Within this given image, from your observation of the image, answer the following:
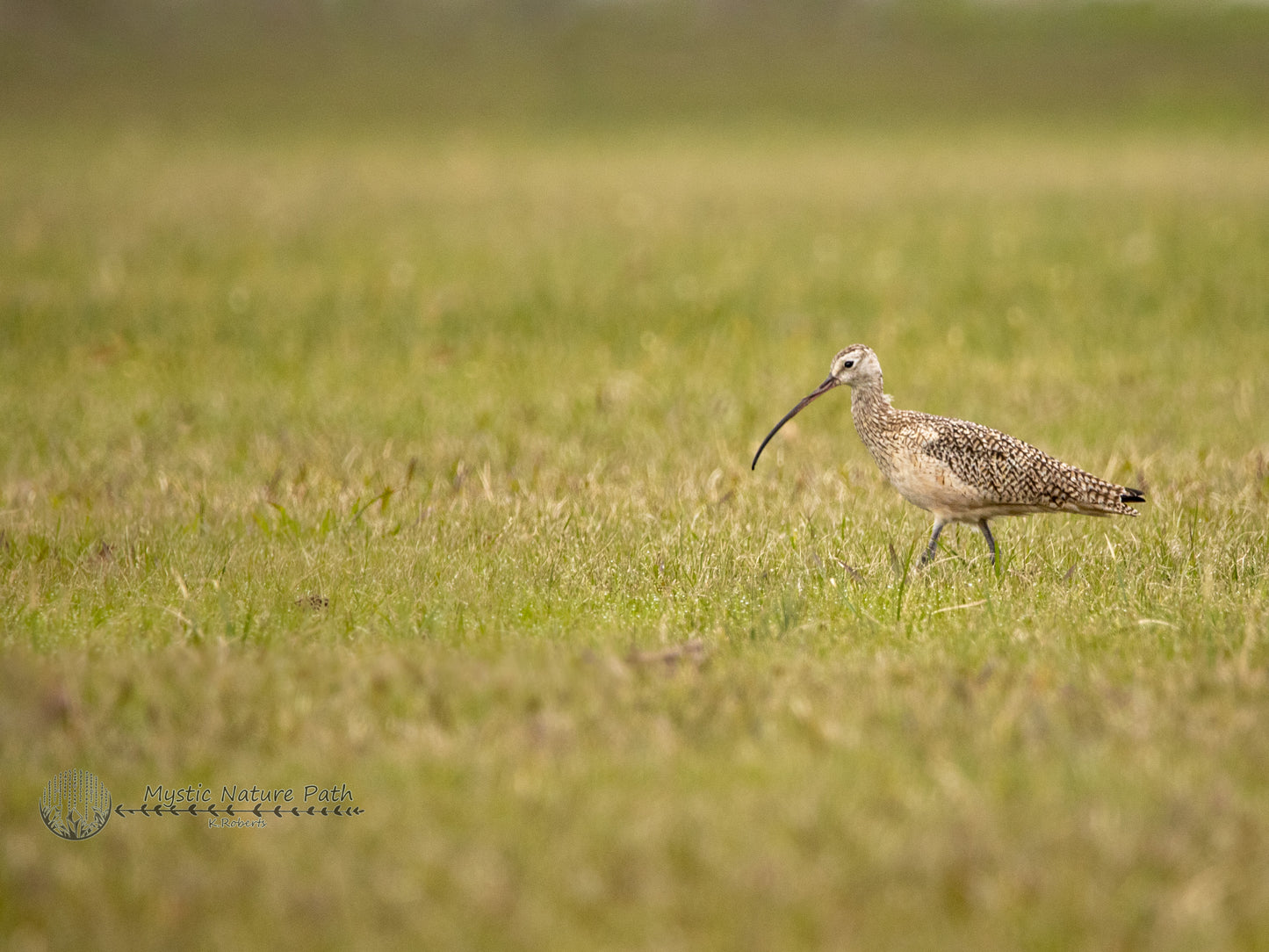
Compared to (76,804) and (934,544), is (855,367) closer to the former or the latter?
(934,544)

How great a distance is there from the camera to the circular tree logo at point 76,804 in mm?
3752

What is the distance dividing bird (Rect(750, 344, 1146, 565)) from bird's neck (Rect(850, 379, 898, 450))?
161mm

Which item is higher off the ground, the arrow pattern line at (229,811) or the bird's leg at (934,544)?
the bird's leg at (934,544)

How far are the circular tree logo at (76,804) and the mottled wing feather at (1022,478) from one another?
403cm

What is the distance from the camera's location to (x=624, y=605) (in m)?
5.71

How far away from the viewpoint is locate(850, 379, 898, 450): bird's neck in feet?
23.2

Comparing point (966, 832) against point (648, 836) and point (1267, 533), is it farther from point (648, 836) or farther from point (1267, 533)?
point (1267, 533)

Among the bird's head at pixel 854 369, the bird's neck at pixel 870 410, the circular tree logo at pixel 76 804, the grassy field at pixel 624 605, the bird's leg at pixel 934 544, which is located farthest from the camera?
the bird's head at pixel 854 369

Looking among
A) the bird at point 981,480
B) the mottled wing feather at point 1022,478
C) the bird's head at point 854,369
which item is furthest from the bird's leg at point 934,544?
the bird's head at point 854,369

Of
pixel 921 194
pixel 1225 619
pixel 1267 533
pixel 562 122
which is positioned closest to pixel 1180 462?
pixel 1267 533

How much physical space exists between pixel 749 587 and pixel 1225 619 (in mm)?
1906

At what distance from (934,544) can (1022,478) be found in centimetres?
52

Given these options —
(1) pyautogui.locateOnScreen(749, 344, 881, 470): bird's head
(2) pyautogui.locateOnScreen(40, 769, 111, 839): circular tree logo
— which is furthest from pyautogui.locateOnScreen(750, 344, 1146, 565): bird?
(2) pyautogui.locateOnScreen(40, 769, 111, 839): circular tree logo

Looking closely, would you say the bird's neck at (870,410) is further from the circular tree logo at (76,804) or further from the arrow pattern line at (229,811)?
the circular tree logo at (76,804)
